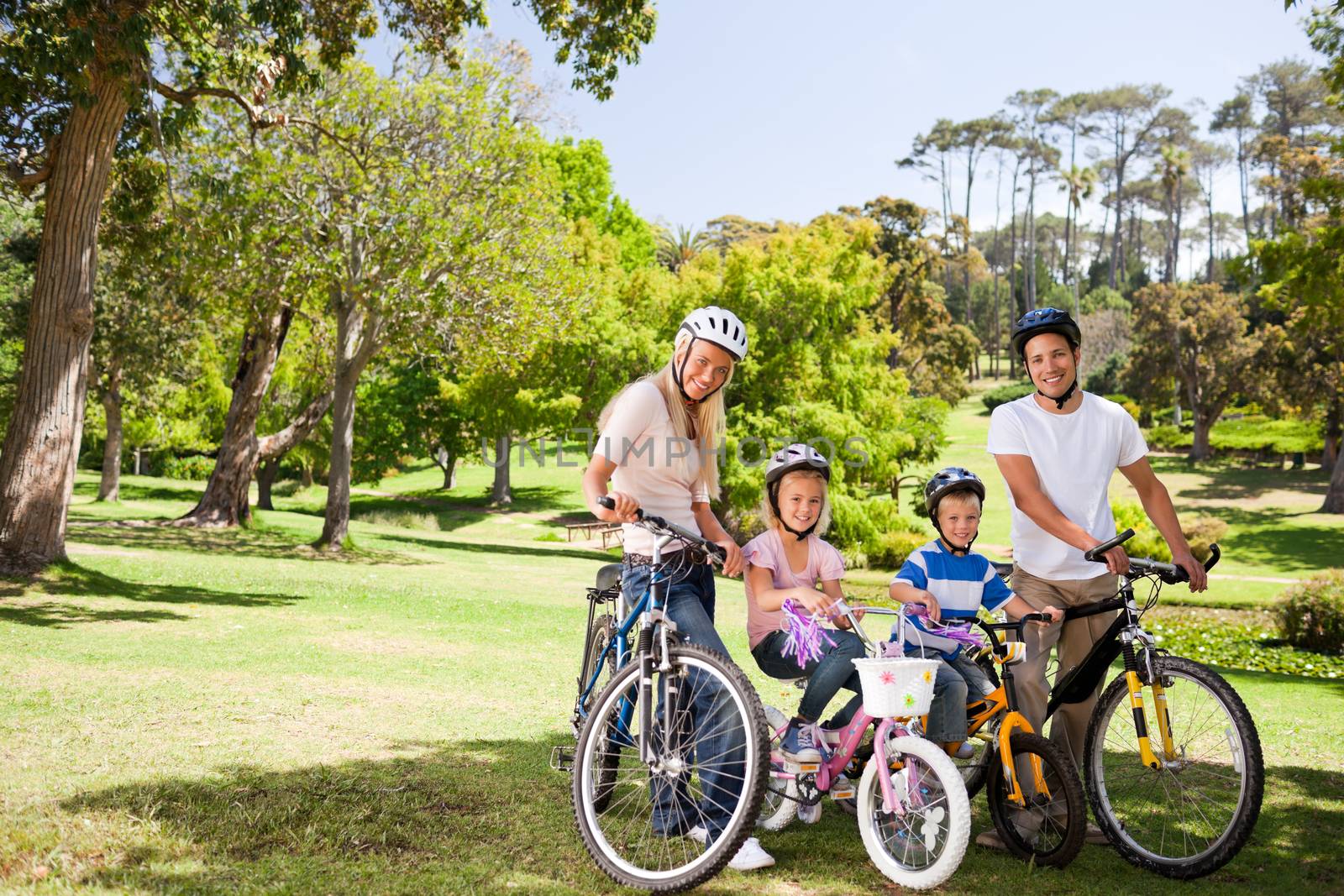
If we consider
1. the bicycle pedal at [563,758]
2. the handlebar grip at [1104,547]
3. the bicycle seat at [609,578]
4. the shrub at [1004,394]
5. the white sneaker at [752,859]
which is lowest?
the white sneaker at [752,859]

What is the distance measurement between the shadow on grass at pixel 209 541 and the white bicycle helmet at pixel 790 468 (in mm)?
17204

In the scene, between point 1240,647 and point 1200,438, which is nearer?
point 1240,647

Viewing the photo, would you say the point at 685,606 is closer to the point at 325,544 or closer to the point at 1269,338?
the point at 325,544

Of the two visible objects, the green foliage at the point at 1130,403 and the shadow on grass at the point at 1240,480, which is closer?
the shadow on grass at the point at 1240,480

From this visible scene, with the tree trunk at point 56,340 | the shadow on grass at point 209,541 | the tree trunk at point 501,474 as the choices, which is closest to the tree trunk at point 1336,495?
the tree trunk at point 501,474

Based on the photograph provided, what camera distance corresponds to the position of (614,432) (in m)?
4.41

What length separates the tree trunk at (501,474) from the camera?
147ft

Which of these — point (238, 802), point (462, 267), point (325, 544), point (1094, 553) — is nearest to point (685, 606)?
point (1094, 553)

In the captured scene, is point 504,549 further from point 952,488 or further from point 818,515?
point 952,488

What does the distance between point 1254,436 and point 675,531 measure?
174 ft

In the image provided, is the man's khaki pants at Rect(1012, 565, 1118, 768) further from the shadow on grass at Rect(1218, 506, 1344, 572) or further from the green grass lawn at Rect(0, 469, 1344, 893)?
the shadow on grass at Rect(1218, 506, 1344, 572)

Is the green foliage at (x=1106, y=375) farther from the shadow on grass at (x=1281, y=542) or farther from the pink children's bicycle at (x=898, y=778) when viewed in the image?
the pink children's bicycle at (x=898, y=778)

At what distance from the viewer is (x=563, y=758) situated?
5.14 metres

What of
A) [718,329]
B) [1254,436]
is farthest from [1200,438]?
[718,329]
